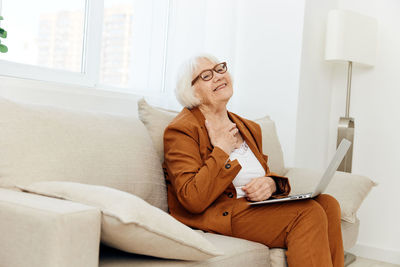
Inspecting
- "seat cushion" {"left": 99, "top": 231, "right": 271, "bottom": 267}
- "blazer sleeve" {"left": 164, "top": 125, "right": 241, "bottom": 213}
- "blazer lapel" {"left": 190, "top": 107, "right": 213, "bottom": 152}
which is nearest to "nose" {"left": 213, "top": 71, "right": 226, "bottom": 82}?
"blazer lapel" {"left": 190, "top": 107, "right": 213, "bottom": 152}

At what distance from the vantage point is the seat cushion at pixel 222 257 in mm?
1223

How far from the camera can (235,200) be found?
5.95 ft

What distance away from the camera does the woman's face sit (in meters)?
2.09

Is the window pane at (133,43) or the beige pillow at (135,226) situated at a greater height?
the window pane at (133,43)

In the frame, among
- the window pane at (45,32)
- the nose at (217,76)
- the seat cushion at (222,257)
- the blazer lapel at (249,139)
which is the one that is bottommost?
the seat cushion at (222,257)

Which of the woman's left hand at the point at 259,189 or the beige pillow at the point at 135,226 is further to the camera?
the woman's left hand at the point at 259,189

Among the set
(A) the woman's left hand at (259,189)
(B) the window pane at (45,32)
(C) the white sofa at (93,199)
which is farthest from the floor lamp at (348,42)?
(B) the window pane at (45,32)

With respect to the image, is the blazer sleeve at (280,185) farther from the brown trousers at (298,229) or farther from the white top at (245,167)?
the brown trousers at (298,229)

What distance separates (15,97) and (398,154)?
2440 millimetres

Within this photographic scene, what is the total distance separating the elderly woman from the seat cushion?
3.1 inches

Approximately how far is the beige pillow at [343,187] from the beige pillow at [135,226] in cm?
108

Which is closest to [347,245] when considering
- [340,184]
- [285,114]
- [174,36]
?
[340,184]

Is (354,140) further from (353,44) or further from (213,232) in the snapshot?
(213,232)

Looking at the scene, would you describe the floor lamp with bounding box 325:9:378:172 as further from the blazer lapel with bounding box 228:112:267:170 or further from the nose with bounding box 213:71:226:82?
the nose with bounding box 213:71:226:82
